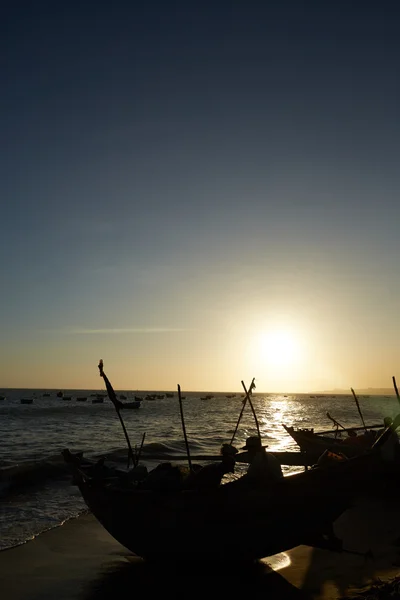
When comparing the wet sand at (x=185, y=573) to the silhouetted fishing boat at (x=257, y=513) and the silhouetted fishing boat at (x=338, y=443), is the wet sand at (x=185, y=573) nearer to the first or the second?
the silhouetted fishing boat at (x=257, y=513)

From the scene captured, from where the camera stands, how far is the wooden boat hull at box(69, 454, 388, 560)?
28.8 feet

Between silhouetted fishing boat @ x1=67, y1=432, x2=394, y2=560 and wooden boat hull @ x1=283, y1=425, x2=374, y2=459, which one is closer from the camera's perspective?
silhouetted fishing boat @ x1=67, y1=432, x2=394, y2=560

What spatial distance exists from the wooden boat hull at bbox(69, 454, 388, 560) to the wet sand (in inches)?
17.1

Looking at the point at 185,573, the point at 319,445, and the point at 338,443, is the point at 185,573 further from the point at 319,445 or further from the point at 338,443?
the point at 319,445

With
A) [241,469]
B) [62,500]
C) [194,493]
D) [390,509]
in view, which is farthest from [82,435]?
[194,493]

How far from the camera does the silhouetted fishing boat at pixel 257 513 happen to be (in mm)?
8773

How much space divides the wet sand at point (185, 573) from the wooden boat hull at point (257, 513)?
43 centimetres

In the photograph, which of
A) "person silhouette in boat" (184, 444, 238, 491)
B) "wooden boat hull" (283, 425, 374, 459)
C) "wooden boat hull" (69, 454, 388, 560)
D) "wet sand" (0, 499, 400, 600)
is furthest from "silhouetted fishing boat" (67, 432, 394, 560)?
"wooden boat hull" (283, 425, 374, 459)

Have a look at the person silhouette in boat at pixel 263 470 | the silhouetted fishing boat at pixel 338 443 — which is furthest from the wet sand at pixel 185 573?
the silhouetted fishing boat at pixel 338 443

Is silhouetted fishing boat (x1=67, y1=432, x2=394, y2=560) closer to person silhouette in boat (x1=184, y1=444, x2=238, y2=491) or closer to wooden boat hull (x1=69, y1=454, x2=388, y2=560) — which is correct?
wooden boat hull (x1=69, y1=454, x2=388, y2=560)

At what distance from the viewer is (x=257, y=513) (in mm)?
8758

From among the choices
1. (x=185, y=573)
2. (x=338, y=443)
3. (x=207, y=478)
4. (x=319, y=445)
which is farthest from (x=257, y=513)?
(x=319, y=445)

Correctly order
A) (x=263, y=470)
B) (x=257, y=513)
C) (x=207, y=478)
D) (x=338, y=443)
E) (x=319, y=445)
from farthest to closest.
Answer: (x=319, y=445) < (x=338, y=443) < (x=207, y=478) < (x=263, y=470) < (x=257, y=513)

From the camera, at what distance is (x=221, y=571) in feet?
30.1
